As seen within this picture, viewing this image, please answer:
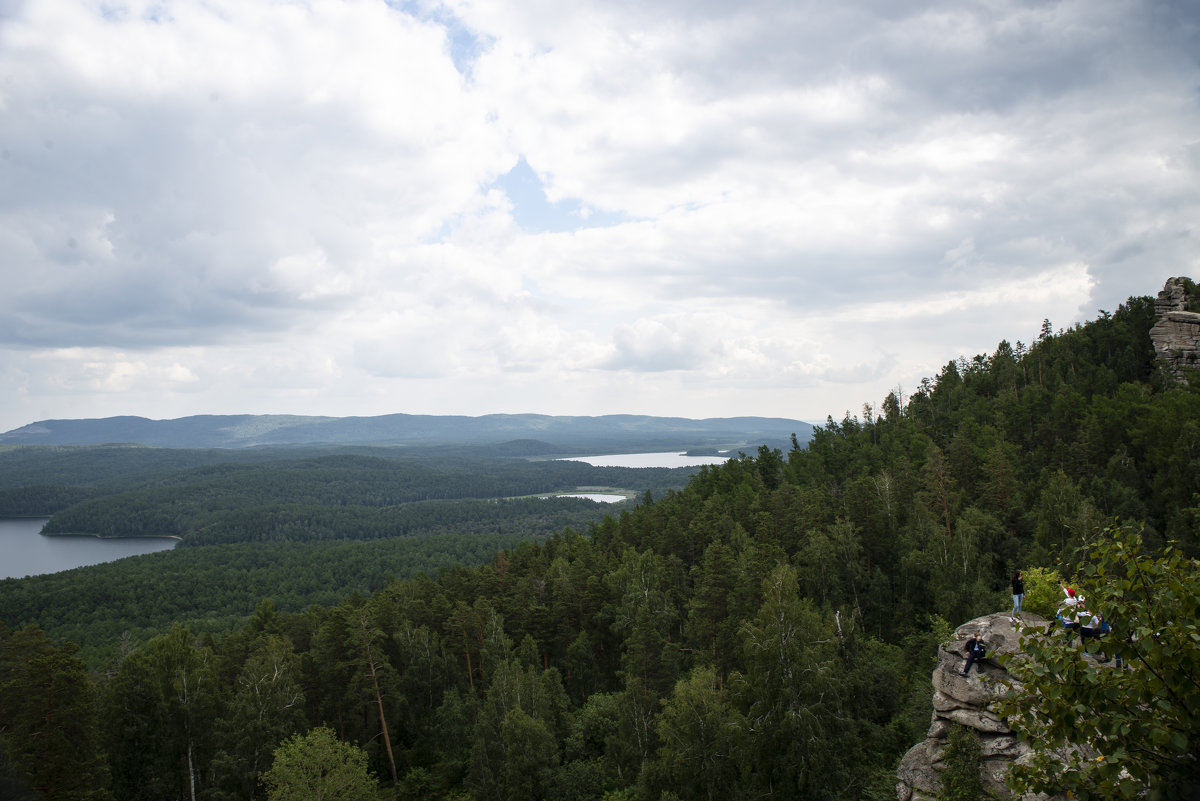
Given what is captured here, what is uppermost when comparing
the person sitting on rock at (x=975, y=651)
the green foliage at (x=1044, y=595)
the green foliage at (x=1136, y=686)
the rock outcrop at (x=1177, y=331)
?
the rock outcrop at (x=1177, y=331)

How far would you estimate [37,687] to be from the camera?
28.1 metres

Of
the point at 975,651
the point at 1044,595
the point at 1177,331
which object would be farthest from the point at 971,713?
the point at 1177,331

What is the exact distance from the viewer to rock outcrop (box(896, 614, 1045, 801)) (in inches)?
750

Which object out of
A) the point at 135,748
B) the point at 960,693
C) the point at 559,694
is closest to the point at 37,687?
the point at 135,748

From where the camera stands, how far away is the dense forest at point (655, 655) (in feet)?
89.8

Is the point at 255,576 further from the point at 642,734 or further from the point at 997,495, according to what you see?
the point at 997,495

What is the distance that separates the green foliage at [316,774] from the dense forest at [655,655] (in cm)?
42

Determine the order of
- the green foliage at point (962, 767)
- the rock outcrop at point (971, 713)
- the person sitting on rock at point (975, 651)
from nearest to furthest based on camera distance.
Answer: the green foliage at point (962, 767), the rock outcrop at point (971, 713), the person sitting on rock at point (975, 651)

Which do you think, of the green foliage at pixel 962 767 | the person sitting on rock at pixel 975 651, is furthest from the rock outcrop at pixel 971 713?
the green foliage at pixel 962 767

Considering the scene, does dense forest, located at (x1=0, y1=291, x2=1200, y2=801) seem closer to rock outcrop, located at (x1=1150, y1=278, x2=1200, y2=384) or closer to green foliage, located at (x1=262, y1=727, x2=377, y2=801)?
green foliage, located at (x1=262, y1=727, x2=377, y2=801)

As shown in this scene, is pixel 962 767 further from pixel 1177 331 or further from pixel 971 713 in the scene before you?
pixel 1177 331

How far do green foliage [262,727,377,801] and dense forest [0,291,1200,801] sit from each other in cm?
42

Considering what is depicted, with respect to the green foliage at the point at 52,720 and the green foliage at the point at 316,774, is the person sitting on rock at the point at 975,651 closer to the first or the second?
the green foliage at the point at 316,774

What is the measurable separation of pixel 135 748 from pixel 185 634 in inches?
251
